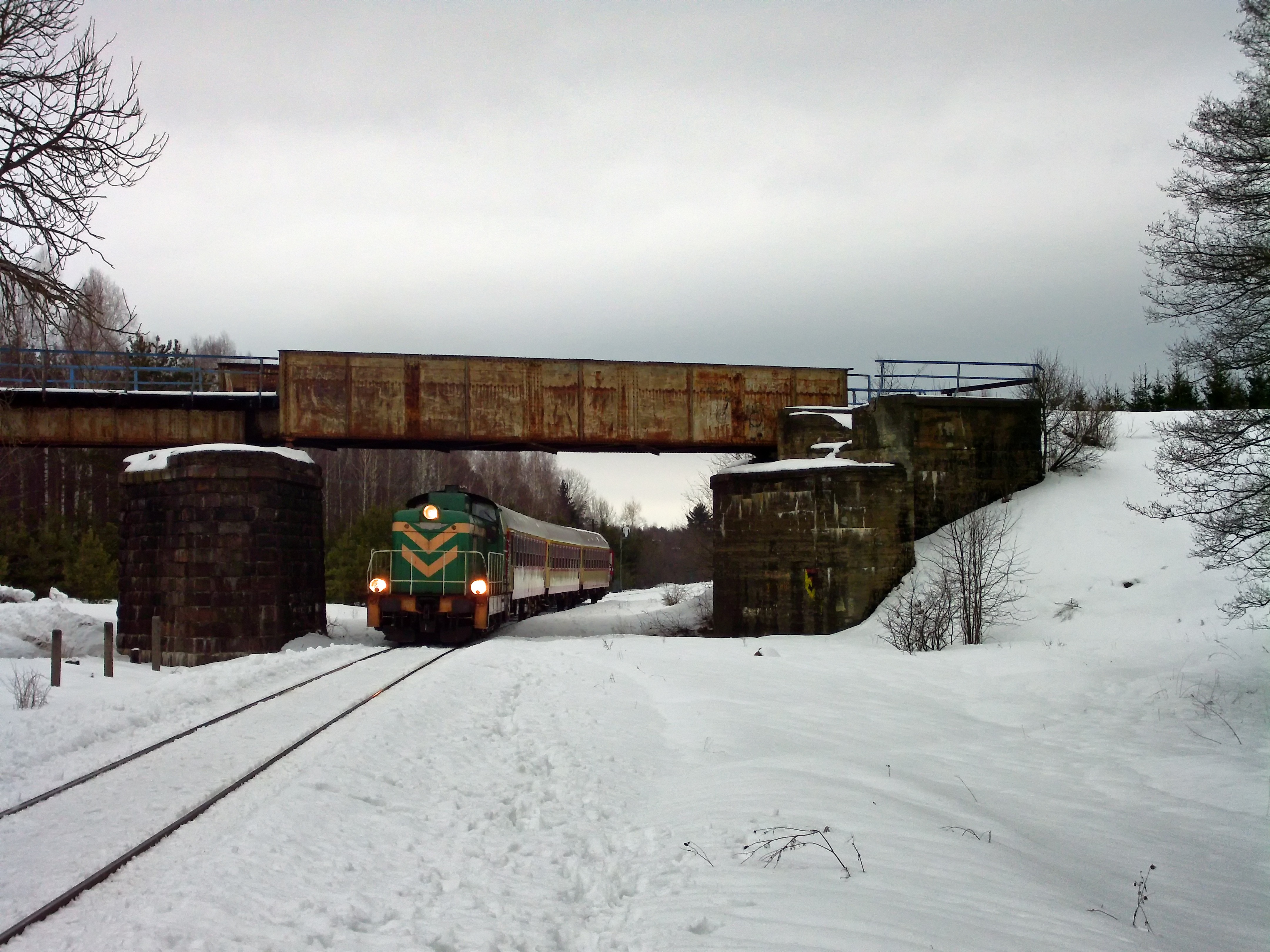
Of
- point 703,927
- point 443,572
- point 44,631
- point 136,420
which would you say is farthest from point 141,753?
point 44,631

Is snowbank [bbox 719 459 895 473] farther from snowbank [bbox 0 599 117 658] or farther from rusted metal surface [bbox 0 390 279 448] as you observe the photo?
snowbank [bbox 0 599 117 658]

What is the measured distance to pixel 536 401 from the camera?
24422mm

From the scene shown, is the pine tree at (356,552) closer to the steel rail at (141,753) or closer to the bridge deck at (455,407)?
the bridge deck at (455,407)

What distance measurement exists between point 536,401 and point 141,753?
52.2 ft

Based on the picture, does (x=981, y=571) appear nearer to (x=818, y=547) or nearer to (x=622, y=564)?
(x=818, y=547)

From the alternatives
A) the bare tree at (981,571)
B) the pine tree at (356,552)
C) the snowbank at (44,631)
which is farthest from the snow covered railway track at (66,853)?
the pine tree at (356,552)

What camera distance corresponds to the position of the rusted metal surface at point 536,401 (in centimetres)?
2364

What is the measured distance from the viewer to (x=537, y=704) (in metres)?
12.2

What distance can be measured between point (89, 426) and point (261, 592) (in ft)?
21.0

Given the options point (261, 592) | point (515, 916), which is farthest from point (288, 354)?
point (515, 916)

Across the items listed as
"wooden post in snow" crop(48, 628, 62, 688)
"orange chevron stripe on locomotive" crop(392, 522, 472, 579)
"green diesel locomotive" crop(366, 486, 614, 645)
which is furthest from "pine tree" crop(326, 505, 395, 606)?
"wooden post in snow" crop(48, 628, 62, 688)

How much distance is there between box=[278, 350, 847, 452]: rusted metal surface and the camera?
2364 centimetres

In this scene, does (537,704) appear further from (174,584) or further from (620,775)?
(174,584)

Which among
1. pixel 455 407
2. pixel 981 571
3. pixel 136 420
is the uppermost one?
pixel 455 407
